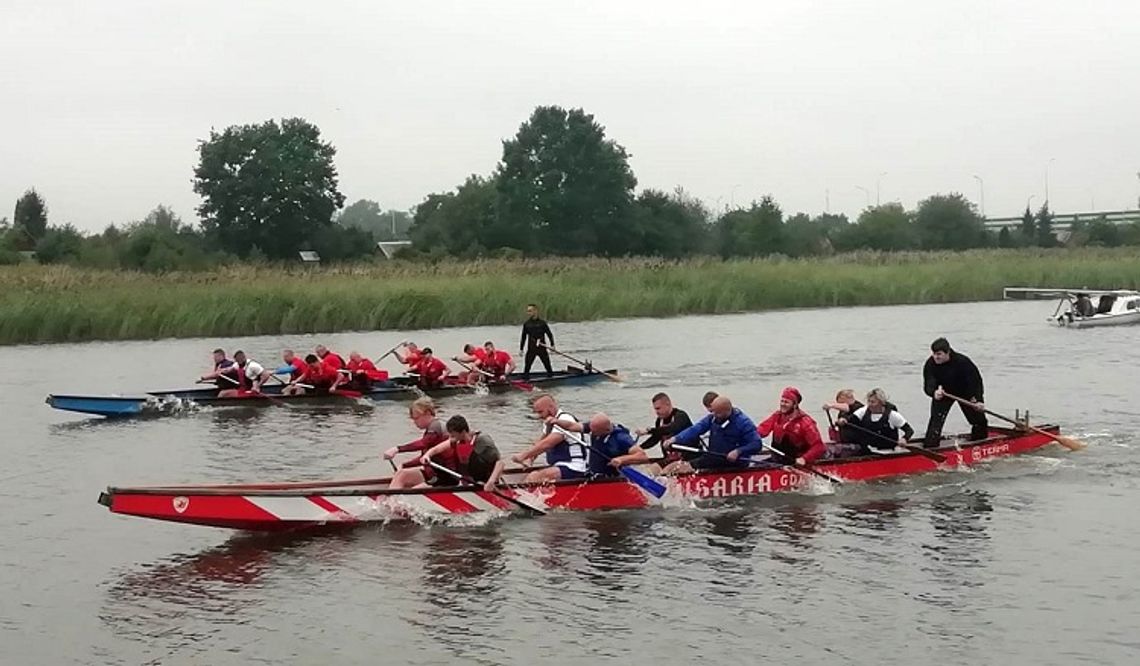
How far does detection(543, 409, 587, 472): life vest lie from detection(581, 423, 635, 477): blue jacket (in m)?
0.11

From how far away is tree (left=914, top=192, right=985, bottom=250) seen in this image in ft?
331

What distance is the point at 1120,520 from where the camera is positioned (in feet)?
51.8

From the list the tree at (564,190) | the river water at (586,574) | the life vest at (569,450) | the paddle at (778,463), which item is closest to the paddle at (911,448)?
the river water at (586,574)

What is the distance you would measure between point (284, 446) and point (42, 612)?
997 cm

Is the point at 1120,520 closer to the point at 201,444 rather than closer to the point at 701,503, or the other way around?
the point at 701,503

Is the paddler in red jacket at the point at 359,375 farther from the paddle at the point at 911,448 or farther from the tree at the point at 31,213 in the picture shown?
the tree at the point at 31,213

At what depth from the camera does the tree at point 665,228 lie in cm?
8569

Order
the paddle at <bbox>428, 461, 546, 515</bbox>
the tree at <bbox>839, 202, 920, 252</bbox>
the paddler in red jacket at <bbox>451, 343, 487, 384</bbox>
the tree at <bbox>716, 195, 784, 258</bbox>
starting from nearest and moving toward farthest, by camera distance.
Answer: the paddle at <bbox>428, 461, 546, 515</bbox>, the paddler in red jacket at <bbox>451, 343, 487, 384</bbox>, the tree at <bbox>716, 195, 784, 258</bbox>, the tree at <bbox>839, 202, 920, 252</bbox>

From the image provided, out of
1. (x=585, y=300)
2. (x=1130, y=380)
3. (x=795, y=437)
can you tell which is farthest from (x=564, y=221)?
(x=795, y=437)

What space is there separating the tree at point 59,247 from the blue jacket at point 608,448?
53.5m

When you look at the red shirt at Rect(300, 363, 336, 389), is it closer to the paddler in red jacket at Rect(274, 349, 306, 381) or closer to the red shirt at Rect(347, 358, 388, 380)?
the paddler in red jacket at Rect(274, 349, 306, 381)

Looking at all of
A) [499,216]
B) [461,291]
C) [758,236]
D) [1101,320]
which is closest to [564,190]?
[499,216]

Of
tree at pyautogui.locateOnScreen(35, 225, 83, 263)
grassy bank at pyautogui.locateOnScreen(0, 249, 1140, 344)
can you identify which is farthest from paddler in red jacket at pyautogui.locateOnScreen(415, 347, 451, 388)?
tree at pyautogui.locateOnScreen(35, 225, 83, 263)

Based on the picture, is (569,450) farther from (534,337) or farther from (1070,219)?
(1070,219)
